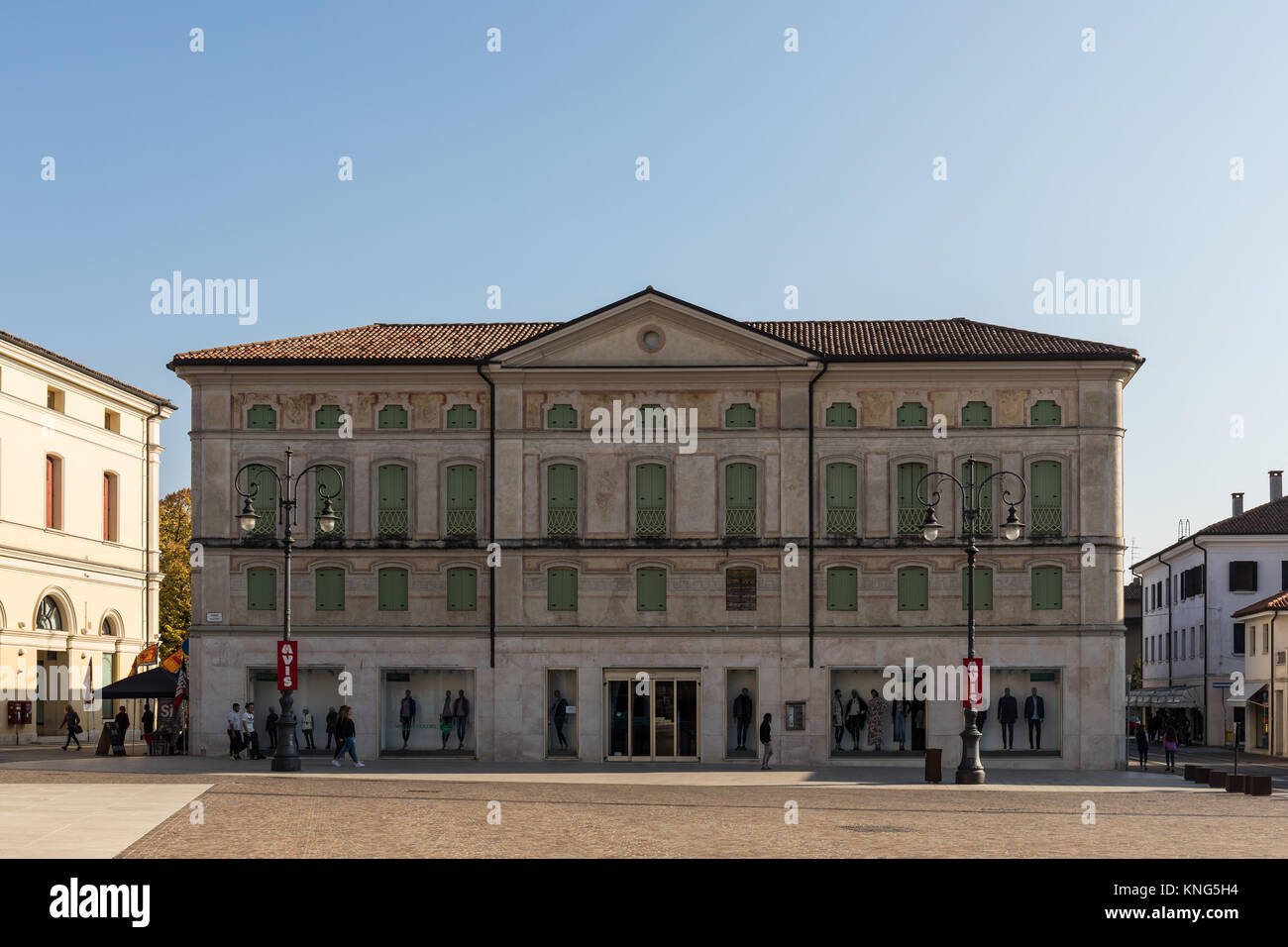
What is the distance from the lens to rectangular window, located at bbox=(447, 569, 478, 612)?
1796 inches

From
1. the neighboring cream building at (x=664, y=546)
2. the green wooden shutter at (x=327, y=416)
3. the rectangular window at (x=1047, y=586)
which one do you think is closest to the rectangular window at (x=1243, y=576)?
the neighboring cream building at (x=664, y=546)

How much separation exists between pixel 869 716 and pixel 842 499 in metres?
6.48

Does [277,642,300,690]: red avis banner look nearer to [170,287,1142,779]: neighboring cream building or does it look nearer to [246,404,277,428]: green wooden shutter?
[170,287,1142,779]: neighboring cream building

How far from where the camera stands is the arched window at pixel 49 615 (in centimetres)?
5809

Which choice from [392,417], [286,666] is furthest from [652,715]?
[392,417]

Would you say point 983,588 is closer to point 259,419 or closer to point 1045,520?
point 1045,520

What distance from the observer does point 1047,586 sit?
4509 cm

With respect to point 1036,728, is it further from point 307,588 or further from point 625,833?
point 625,833

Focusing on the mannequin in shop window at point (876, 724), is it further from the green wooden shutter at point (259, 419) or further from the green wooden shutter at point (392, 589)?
the green wooden shutter at point (259, 419)

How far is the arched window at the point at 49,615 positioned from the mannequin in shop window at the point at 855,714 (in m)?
31.7

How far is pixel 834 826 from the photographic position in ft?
80.8
